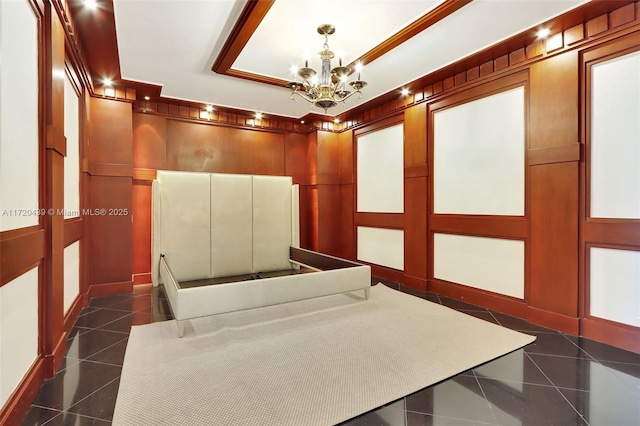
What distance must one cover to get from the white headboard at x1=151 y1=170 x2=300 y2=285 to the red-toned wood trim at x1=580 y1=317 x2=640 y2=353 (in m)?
3.86

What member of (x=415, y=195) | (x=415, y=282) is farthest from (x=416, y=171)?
(x=415, y=282)

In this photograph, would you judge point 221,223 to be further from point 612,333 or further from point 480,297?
point 612,333

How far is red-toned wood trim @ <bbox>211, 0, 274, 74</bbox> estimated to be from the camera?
99.0 inches

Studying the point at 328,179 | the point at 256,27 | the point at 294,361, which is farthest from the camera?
the point at 328,179

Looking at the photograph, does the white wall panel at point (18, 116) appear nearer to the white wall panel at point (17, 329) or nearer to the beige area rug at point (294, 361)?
the white wall panel at point (17, 329)

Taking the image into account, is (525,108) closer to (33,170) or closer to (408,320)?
(408,320)

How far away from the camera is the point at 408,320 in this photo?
3.25 m

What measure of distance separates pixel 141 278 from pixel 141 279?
18 mm

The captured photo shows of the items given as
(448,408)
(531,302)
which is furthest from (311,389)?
(531,302)

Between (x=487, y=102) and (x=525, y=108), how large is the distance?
481mm

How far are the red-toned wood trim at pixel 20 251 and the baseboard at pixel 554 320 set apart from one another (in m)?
4.30

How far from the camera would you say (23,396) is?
1763mm

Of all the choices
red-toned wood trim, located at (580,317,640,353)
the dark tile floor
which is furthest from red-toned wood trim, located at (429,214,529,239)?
the dark tile floor

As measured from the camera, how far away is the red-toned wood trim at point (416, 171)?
4430 millimetres
